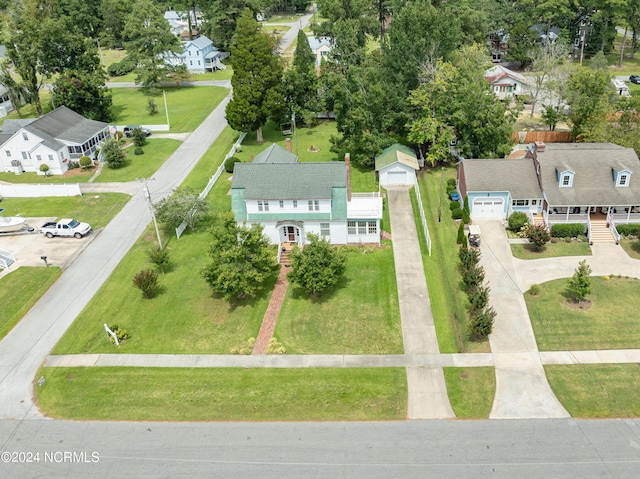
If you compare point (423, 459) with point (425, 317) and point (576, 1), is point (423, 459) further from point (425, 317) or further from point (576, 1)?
point (576, 1)

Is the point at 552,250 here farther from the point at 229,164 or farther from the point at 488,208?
the point at 229,164

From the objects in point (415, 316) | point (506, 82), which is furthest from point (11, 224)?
point (506, 82)

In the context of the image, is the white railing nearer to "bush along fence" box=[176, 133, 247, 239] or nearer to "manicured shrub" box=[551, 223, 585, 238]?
"manicured shrub" box=[551, 223, 585, 238]

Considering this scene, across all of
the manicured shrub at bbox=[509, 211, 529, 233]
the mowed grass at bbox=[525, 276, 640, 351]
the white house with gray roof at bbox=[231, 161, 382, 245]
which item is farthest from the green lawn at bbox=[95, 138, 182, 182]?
the mowed grass at bbox=[525, 276, 640, 351]

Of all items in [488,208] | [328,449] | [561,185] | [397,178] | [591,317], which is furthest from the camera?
[397,178]

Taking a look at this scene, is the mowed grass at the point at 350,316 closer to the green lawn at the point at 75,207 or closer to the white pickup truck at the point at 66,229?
the white pickup truck at the point at 66,229

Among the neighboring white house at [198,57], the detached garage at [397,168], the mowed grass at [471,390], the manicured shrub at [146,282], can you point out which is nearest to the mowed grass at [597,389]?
the mowed grass at [471,390]

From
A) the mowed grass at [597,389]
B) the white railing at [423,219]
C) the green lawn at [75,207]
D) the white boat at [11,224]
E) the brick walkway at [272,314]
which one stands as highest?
the white boat at [11,224]

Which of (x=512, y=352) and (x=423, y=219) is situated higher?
(x=423, y=219)
